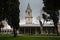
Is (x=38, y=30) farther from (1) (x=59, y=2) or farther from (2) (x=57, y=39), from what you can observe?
(1) (x=59, y=2)

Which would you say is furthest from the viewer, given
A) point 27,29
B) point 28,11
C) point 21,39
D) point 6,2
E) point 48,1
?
point 28,11

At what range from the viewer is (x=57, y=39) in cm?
3612

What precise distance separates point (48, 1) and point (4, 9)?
24.2 feet

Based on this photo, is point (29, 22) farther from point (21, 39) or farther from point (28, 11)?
point (21, 39)

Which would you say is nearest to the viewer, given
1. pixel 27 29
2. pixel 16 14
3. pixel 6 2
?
pixel 6 2

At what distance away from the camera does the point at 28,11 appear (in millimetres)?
92688

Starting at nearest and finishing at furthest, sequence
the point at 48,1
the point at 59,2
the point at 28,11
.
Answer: the point at 59,2, the point at 48,1, the point at 28,11

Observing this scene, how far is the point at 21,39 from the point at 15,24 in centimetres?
784

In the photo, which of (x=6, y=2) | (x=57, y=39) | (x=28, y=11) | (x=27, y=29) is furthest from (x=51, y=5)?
(x=28, y=11)

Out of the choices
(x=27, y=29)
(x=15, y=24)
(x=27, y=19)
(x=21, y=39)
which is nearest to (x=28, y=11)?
(x=27, y=19)

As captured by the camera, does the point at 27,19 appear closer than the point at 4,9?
No

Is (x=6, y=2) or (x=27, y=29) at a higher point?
(x=6, y=2)

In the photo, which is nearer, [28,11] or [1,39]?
[1,39]

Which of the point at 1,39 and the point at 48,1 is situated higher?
the point at 48,1
